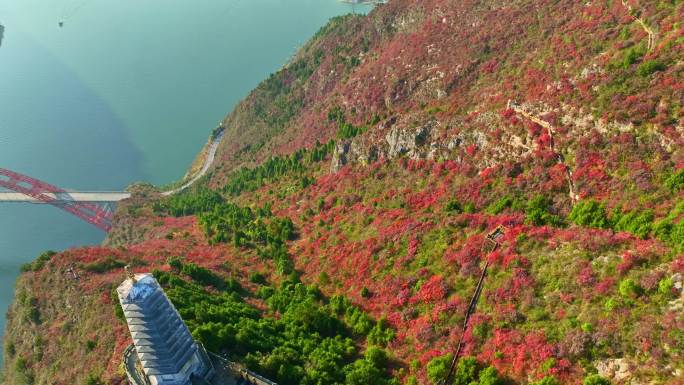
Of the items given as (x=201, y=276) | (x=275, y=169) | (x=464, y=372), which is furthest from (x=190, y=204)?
(x=464, y=372)

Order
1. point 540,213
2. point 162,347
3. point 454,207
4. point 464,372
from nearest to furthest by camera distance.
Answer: point 162,347 → point 464,372 → point 540,213 → point 454,207

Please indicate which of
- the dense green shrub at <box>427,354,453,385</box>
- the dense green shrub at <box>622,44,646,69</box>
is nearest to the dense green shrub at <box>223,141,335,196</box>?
the dense green shrub at <box>622,44,646,69</box>

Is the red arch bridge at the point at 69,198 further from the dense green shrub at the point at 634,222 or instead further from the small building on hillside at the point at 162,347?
the dense green shrub at the point at 634,222

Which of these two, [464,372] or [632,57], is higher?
[632,57]

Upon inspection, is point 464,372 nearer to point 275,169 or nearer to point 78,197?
point 275,169

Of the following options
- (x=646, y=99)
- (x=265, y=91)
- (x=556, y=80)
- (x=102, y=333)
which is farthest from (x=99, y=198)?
(x=646, y=99)

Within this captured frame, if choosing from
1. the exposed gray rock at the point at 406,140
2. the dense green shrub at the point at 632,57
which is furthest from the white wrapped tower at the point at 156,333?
the dense green shrub at the point at 632,57
